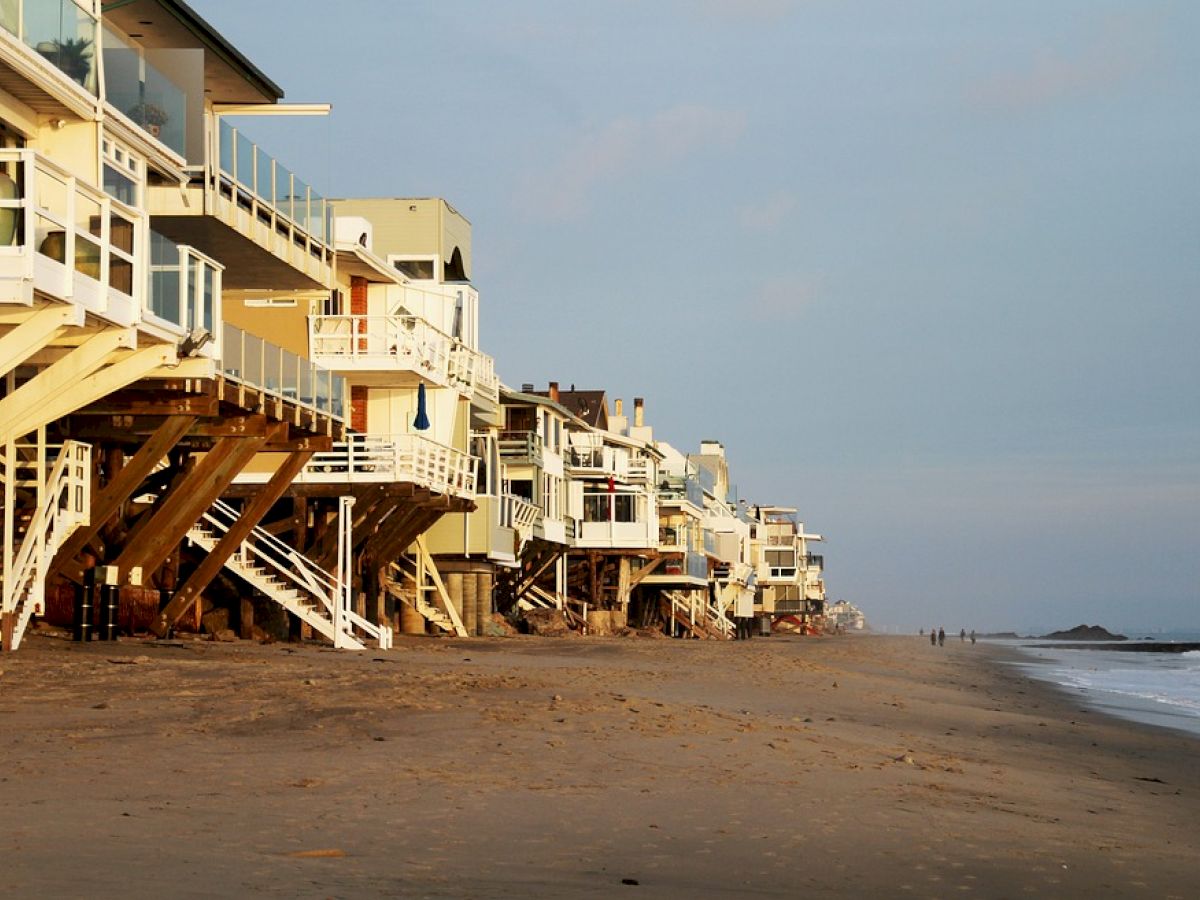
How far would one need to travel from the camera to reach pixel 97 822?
936 centimetres

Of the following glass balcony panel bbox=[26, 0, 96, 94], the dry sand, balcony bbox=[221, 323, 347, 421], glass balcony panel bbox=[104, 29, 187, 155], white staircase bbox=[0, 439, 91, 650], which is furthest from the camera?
balcony bbox=[221, 323, 347, 421]

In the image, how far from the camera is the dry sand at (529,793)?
845 centimetres

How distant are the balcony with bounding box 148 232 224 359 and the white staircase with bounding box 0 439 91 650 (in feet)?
7.76

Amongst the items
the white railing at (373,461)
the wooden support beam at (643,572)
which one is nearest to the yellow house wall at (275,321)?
the white railing at (373,461)

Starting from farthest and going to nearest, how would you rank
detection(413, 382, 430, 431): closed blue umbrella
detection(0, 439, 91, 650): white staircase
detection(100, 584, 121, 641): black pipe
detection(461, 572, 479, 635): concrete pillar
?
detection(461, 572, 479, 635): concrete pillar, detection(413, 382, 430, 431): closed blue umbrella, detection(100, 584, 121, 641): black pipe, detection(0, 439, 91, 650): white staircase

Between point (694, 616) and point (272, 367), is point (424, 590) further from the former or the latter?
point (694, 616)

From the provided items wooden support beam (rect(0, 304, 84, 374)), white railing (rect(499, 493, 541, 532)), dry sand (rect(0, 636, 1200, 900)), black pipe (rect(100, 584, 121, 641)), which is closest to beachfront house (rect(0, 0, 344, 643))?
wooden support beam (rect(0, 304, 84, 374))

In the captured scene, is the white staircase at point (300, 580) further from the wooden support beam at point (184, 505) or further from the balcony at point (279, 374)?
the wooden support beam at point (184, 505)

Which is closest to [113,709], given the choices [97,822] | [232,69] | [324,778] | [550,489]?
[324,778]

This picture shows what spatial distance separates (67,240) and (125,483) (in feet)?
24.7

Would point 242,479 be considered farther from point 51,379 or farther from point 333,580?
point 51,379

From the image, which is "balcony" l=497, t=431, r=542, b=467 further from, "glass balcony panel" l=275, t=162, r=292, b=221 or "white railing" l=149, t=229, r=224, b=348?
"white railing" l=149, t=229, r=224, b=348

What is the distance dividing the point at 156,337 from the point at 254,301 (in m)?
13.6

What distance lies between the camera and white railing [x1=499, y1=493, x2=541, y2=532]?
4866cm
